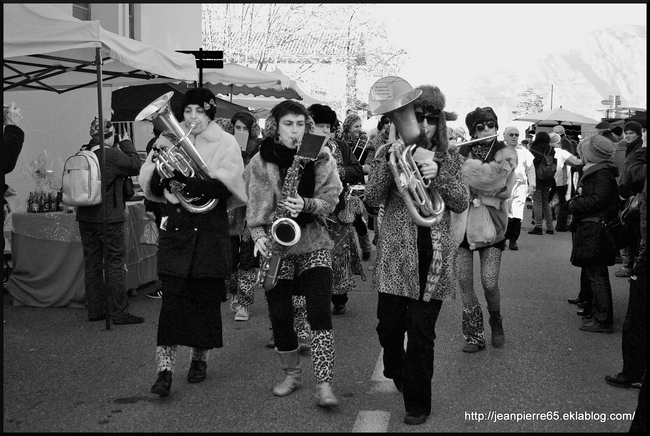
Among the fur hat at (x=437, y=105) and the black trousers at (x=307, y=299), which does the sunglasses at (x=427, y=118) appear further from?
the black trousers at (x=307, y=299)

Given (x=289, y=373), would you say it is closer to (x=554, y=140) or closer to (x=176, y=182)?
(x=176, y=182)

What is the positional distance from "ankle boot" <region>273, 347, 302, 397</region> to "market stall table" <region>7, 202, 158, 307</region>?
372 cm

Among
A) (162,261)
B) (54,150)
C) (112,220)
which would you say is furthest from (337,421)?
(54,150)

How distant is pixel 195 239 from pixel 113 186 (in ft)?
8.86

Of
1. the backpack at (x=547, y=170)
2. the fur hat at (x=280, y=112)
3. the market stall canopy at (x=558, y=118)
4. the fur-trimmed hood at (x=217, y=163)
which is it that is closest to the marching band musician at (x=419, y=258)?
the fur hat at (x=280, y=112)

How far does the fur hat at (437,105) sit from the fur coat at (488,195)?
155 centimetres

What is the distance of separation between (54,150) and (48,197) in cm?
356

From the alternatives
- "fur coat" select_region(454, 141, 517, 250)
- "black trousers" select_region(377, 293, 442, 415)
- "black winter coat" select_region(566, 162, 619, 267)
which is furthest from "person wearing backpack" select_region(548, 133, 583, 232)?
"black trousers" select_region(377, 293, 442, 415)

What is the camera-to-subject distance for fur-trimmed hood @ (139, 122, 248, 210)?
5125 mm

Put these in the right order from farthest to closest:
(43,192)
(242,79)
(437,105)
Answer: (242,79)
(43,192)
(437,105)

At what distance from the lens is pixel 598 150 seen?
6844 mm

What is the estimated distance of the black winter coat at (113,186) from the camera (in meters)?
7.44

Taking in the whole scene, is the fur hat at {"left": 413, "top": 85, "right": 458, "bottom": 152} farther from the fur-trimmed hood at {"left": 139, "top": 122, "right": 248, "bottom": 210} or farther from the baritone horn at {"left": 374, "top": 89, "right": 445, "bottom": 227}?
the fur-trimmed hood at {"left": 139, "top": 122, "right": 248, "bottom": 210}


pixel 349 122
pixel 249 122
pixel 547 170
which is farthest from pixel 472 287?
pixel 547 170
